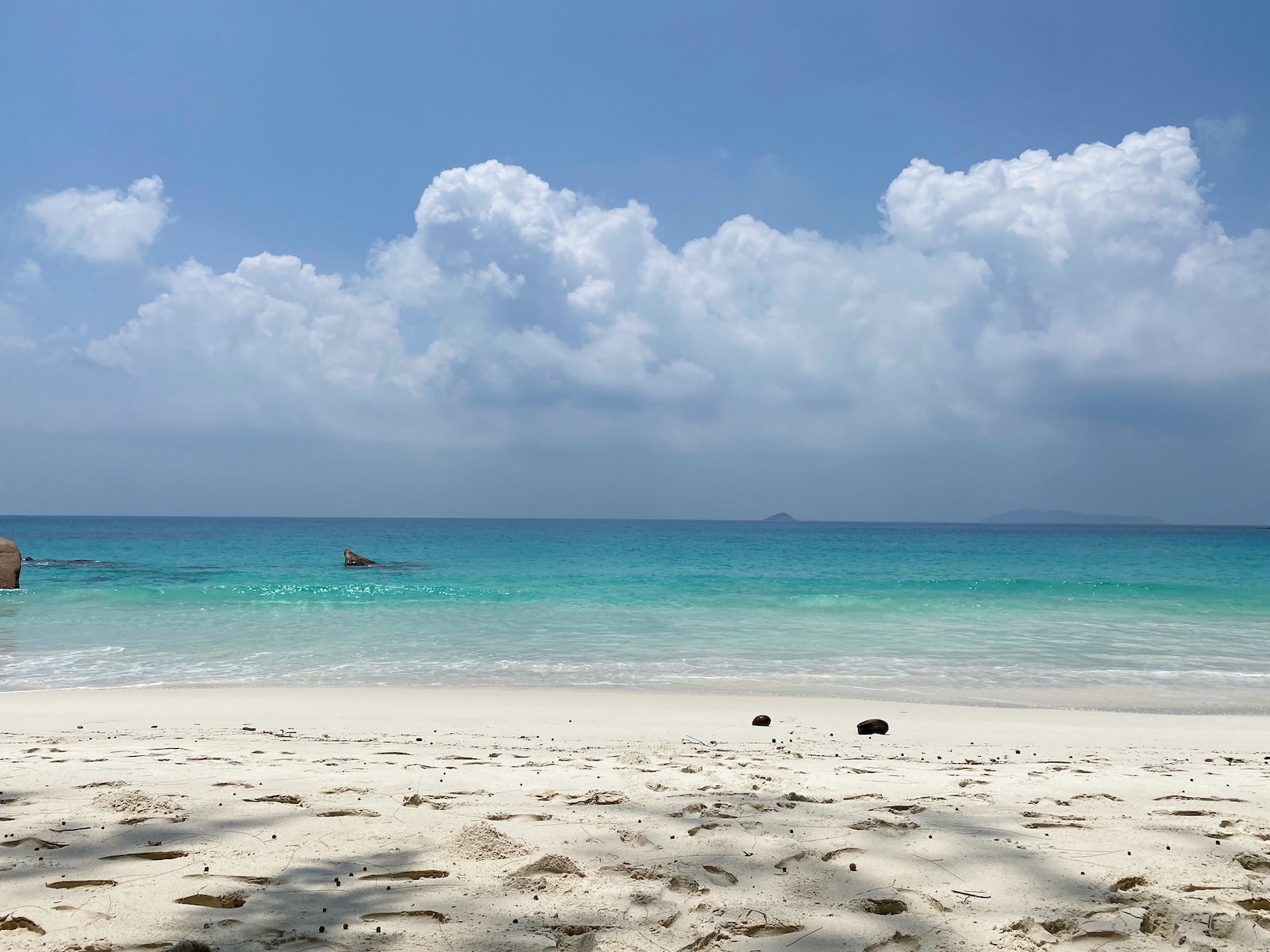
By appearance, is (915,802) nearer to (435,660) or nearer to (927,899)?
(927,899)

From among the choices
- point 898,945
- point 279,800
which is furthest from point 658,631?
point 898,945

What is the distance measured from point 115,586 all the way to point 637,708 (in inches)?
957

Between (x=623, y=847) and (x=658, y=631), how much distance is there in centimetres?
1330

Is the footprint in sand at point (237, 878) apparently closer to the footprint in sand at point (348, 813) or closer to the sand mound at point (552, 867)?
the footprint in sand at point (348, 813)

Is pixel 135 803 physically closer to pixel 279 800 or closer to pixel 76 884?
pixel 279 800

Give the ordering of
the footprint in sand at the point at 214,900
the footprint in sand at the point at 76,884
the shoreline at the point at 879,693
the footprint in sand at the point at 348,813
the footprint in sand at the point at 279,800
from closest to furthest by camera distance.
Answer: the footprint in sand at the point at 214,900 → the footprint in sand at the point at 76,884 → the footprint in sand at the point at 348,813 → the footprint in sand at the point at 279,800 → the shoreline at the point at 879,693

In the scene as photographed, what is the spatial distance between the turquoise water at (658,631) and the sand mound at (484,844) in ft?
24.7

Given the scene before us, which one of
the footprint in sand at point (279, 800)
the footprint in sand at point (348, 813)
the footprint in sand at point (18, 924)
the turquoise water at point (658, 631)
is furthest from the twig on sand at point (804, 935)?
the turquoise water at point (658, 631)

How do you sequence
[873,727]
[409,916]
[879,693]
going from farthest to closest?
[879,693] → [873,727] → [409,916]

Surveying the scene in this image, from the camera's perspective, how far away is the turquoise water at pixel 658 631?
11500 mm

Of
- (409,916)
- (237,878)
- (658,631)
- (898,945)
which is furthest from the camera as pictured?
(658,631)

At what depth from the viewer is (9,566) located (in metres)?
23.1

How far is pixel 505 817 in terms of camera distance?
3.94 meters

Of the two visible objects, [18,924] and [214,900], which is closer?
[18,924]
